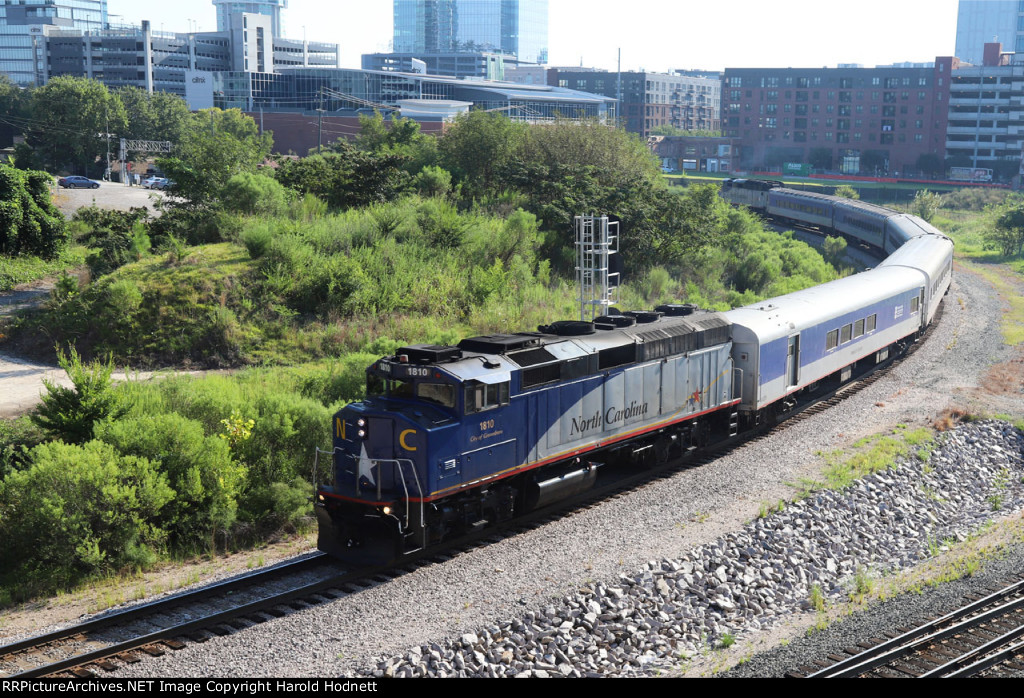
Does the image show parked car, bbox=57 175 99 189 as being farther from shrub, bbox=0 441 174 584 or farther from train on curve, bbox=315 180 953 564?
shrub, bbox=0 441 174 584

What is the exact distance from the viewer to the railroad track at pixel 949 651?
45.0ft

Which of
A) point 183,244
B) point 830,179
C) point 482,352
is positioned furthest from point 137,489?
point 830,179

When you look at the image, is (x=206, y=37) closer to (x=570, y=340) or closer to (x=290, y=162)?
(x=290, y=162)

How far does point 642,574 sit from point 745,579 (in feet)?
6.99

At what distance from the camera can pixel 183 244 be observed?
3631 centimetres

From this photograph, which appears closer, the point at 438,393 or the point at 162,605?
the point at 162,605

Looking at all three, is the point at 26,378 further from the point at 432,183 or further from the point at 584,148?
the point at 584,148

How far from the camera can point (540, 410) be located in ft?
59.4

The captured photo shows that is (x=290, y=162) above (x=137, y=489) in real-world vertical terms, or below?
above

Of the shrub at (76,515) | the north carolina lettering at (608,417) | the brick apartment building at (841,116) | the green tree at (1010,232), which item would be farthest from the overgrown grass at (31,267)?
the brick apartment building at (841,116)

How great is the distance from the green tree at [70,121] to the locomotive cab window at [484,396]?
8064cm

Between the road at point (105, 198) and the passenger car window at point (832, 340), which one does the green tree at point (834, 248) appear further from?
the road at point (105, 198)

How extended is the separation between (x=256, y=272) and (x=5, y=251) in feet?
57.7

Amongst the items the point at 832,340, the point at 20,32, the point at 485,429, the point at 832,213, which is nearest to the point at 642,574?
the point at 485,429
